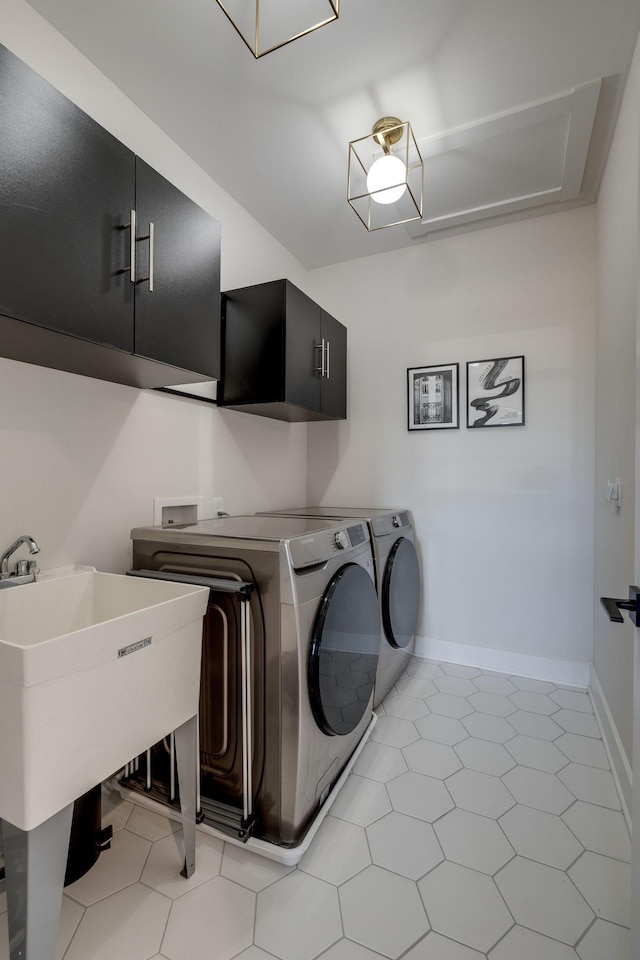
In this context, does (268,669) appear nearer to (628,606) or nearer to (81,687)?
(81,687)

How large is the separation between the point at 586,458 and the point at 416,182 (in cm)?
177

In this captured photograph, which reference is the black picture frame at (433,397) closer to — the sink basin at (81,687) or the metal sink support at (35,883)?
the sink basin at (81,687)

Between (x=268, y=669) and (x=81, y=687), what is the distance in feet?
1.93

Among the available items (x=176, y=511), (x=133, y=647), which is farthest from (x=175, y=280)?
(x=133, y=647)

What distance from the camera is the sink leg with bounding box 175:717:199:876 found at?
1210mm

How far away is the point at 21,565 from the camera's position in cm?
129

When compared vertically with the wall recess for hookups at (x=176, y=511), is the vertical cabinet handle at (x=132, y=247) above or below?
above

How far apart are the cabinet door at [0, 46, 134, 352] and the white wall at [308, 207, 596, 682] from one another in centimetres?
196

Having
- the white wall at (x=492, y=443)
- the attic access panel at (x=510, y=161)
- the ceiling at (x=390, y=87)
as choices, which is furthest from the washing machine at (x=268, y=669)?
the attic access panel at (x=510, y=161)

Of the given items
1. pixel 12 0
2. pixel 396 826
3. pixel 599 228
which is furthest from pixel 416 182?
pixel 396 826

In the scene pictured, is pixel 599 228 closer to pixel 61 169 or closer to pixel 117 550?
pixel 61 169

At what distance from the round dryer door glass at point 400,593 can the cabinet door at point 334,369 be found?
3.08ft

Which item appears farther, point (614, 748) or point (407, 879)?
point (614, 748)

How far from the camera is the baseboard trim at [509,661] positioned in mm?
2391
